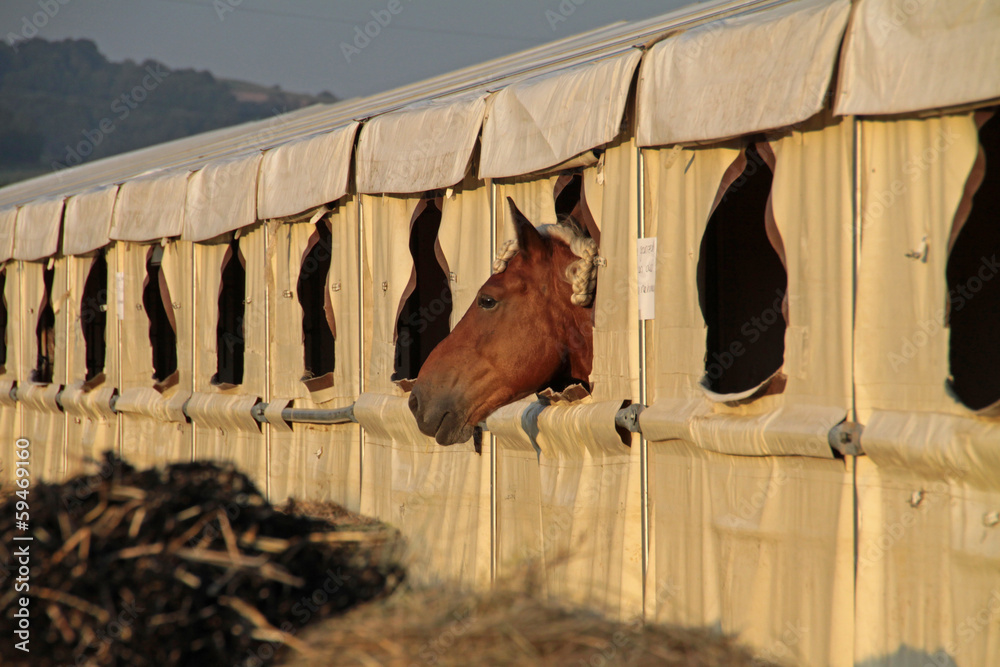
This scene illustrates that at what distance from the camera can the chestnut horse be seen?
16.3 ft

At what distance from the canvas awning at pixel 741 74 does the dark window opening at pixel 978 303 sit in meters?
1.85

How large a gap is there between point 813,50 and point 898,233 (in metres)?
0.80

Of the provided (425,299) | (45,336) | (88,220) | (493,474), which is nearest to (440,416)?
(493,474)

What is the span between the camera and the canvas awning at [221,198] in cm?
799

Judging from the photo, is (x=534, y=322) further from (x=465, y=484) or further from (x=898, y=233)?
(x=898, y=233)

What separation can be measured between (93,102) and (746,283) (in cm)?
10108

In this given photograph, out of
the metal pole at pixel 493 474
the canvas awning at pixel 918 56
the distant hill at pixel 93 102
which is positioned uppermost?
the distant hill at pixel 93 102

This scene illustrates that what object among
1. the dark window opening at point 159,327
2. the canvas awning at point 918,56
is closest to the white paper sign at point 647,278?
the canvas awning at point 918,56

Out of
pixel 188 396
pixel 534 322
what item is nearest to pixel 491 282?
pixel 534 322

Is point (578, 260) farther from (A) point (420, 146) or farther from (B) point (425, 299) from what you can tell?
(B) point (425, 299)

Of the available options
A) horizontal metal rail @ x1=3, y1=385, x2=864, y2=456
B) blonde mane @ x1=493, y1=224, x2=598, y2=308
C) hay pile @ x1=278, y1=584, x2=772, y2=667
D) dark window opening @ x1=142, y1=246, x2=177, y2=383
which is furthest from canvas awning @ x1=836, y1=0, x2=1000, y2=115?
dark window opening @ x1=142, y1=246, x2=177, y2=383

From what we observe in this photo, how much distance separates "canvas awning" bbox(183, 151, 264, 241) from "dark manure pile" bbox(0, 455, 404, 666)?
233 inches

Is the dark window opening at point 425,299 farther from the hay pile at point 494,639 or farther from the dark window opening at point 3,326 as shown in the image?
the dark window opening at point 3,326

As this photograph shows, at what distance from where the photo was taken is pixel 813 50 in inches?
148
